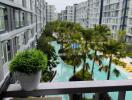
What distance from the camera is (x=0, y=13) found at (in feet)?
23.9

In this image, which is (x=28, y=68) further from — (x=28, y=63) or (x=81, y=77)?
(x=81, y=77)

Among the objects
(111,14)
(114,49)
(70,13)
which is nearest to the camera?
(114,49)

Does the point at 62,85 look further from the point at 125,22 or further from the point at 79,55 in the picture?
the point at 125,22

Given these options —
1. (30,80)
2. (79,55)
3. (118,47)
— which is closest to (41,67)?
(30,80)

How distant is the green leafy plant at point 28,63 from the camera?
1160 millimetres

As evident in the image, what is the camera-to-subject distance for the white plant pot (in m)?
1.10

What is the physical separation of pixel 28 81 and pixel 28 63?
126 mm

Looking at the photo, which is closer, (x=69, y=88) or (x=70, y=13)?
(x=69, y=88)

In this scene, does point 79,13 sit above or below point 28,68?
above

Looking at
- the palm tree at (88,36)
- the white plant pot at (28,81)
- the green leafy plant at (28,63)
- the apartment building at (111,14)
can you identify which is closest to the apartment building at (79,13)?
the apartment building at (111,14)

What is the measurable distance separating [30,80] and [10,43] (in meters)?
7.89

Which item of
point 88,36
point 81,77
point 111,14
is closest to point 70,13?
point 111,14

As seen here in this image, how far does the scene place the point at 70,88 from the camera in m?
1.12

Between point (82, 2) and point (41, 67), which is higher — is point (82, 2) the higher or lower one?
the higher one
